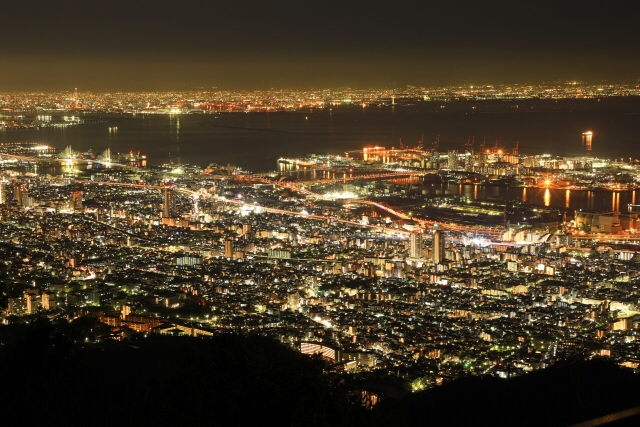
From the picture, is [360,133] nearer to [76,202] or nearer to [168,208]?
[76,202]

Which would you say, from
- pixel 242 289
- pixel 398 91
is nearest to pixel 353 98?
pixel 398 91

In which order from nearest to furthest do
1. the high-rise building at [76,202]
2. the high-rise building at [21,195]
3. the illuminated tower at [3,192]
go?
the high-rise building at [76,202], the high-rise building at [21,195], the illuminated tower at [3,192]

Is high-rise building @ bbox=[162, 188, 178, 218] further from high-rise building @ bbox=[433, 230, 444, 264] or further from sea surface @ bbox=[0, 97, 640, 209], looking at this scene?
sea surface @ bbox=[0, 97, 640, 209]

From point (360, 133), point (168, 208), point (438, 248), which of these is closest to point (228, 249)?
point (438, 248)

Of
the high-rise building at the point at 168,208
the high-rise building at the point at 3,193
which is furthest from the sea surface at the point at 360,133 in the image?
the high-rise building at the point at 3,193

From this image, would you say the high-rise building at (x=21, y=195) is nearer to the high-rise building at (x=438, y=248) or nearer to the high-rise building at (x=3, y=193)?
the high-rise building at (x=3, y=193)
